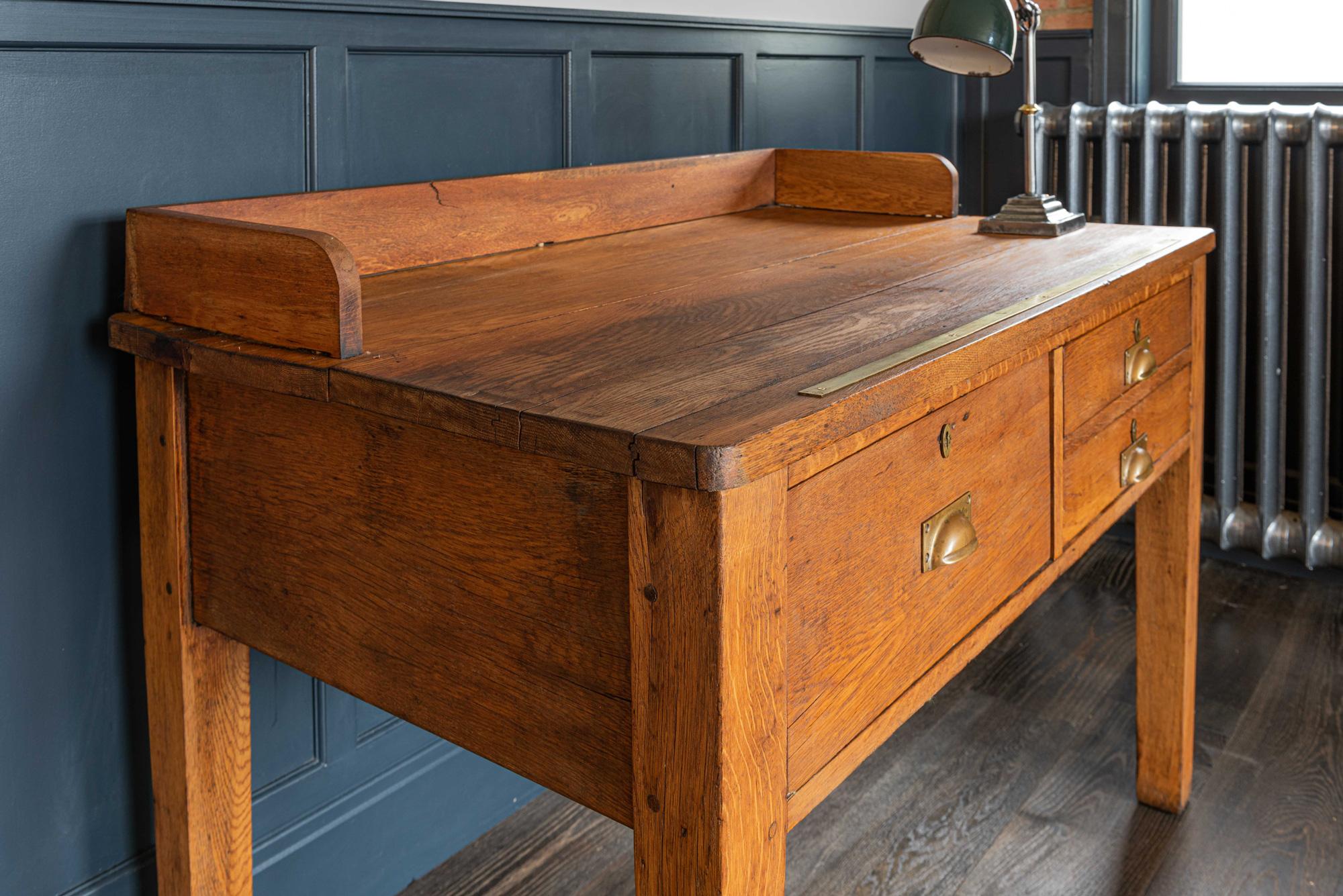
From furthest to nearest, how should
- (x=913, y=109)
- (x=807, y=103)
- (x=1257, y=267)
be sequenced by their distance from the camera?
1. (x=913, y=109)
2. (x=1257, y=267)
3. (x=807, y=103)

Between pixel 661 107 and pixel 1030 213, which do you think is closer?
A: pixel 1030 213

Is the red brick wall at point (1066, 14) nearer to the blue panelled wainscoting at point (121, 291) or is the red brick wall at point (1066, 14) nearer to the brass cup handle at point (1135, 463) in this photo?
the blue panelled wainscoting at point (121, 291)

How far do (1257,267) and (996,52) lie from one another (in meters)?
1.50

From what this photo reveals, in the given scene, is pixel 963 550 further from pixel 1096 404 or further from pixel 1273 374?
pixel 1273 374

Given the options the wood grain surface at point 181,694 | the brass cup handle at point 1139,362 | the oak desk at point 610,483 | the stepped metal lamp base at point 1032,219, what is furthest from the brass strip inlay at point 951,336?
the wood grain surface at point 181,694

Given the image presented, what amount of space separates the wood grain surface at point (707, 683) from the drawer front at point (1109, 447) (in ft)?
2.06

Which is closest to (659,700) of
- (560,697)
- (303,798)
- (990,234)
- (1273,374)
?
(560,697)

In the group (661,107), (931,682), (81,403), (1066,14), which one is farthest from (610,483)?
(1066,14)

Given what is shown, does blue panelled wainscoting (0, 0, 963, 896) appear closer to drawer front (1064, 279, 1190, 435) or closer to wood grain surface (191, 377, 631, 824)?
wood grain surface (191, 377, 631, 824)

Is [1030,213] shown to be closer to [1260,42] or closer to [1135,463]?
[1135,463]

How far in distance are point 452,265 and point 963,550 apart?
2.51 feet

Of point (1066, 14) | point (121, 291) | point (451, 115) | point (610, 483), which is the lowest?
point (610, 483)

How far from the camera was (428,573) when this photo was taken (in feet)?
3.50

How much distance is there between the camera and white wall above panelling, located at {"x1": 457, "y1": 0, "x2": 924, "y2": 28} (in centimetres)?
202
